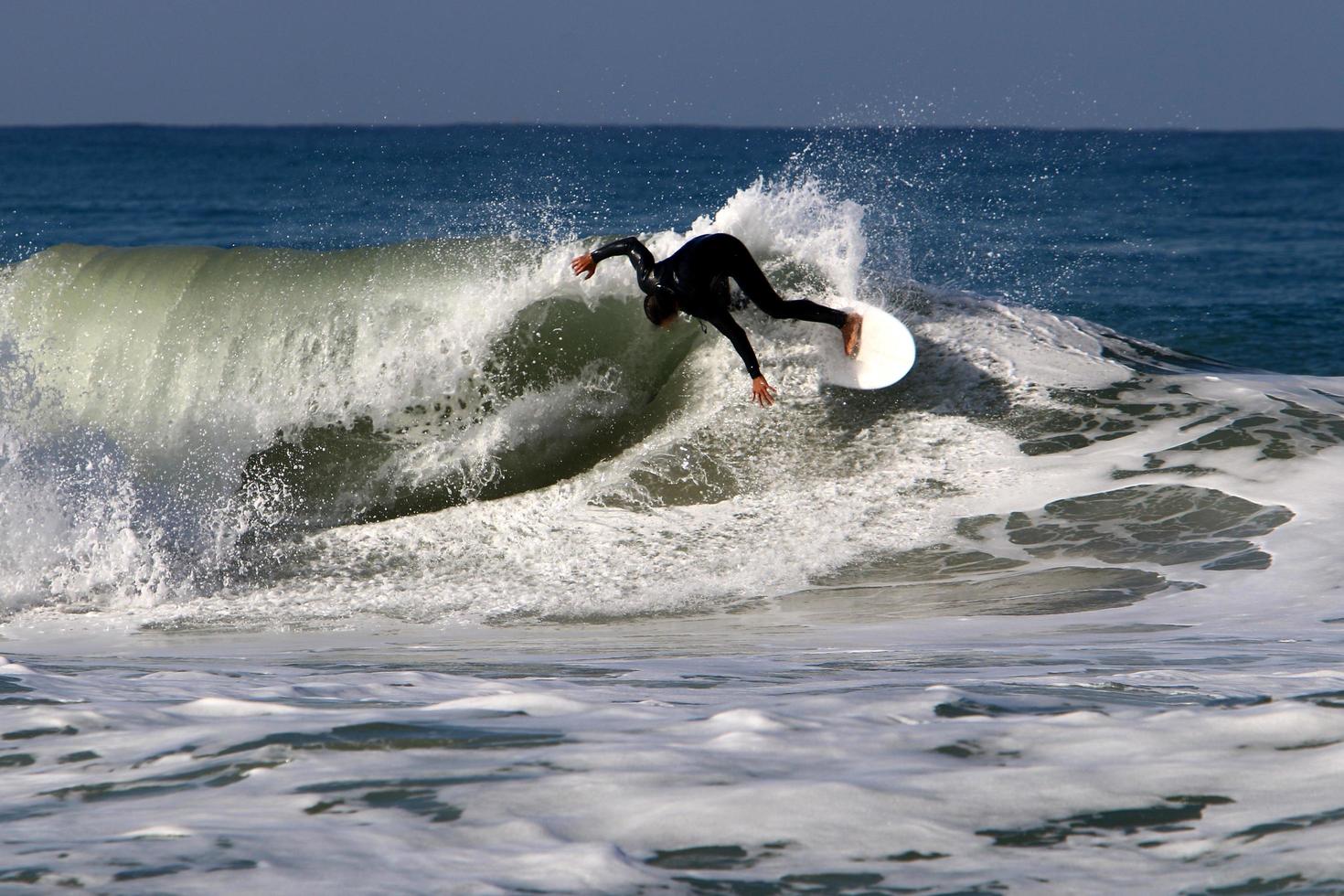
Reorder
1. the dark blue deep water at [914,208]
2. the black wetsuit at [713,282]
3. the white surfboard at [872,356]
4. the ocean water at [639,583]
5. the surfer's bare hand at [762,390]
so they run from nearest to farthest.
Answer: the ocean water at [639,583]
the surfer's bare hand at [762,390]
the black wetsuit at [713,282]
the white surfboard at [872,356]
the dark blue deep water at [914,208]

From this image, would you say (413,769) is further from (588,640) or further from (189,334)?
(189,334)

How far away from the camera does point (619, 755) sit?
8.68 feet

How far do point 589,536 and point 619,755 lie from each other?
4.09 m

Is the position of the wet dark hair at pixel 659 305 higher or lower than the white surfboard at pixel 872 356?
higher

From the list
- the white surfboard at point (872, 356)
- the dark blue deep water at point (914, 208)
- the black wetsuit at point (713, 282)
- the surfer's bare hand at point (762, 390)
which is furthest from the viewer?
the dark blue deep water at point (914, 208)

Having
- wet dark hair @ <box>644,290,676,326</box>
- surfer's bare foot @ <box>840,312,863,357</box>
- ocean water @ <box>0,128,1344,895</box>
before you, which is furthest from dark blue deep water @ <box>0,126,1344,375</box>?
wet dark hair @ <box>644,290,676,326</box>

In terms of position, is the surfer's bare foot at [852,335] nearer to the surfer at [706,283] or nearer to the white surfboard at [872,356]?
the white surfboard at [872,356]

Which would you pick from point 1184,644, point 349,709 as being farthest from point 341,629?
point 1184,644

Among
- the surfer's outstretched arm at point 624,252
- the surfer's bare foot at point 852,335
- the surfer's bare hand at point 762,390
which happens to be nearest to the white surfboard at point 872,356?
the surfer's bare foot at point 852,335

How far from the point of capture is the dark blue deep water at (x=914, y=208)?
13484 mm

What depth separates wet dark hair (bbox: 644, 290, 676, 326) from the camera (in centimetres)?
682

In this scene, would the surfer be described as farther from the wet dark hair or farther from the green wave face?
the green wave face

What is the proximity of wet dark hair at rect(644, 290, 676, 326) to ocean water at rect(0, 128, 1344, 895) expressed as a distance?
0.92 metres

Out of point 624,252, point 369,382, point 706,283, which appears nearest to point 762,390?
point 706,283
